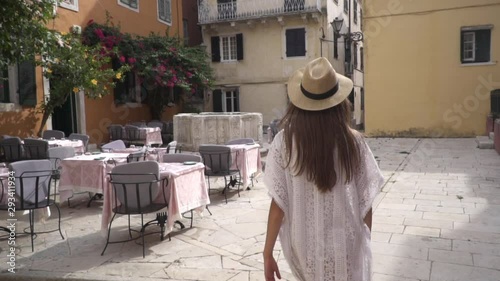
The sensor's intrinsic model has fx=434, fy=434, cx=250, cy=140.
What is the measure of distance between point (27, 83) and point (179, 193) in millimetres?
9168

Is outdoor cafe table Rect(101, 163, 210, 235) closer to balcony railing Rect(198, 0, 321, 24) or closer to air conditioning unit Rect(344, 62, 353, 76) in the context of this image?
balcony railing Rect(198, 0, 321, 24)

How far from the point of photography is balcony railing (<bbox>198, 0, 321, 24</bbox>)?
66.6 feet

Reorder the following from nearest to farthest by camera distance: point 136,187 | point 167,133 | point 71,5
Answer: point 136,187 < point 71,5 < point 167,133

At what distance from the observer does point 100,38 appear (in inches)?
566

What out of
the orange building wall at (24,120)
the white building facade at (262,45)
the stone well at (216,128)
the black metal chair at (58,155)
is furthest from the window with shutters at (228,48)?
the black metal chair at (58,155)

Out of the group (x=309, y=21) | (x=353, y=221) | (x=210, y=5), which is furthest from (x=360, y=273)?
(x=210, y=5)

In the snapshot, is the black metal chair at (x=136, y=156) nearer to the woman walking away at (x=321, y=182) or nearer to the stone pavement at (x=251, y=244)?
the stone pavement at (x=251, y=244)

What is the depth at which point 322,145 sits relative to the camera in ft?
6.26

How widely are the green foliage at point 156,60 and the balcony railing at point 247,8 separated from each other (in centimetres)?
451

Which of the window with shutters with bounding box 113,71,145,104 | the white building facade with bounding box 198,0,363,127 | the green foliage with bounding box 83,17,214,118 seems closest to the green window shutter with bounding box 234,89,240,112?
the white building facade with bounding box 198,0,363,127

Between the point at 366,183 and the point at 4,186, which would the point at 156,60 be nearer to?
the point at 4,186

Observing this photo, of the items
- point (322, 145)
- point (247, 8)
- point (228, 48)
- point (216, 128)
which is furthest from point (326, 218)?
point (228, 48)

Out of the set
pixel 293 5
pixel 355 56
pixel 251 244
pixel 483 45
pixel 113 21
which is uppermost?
pixel 293 5

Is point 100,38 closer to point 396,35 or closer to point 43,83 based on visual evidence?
point 43,83
